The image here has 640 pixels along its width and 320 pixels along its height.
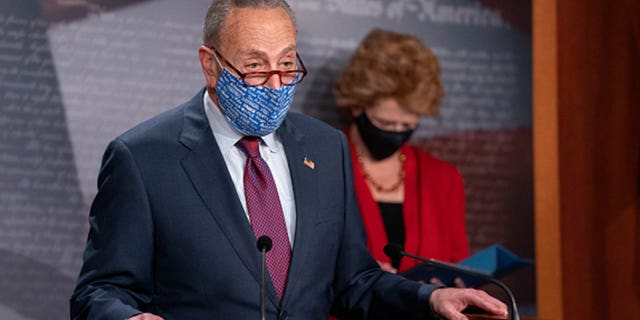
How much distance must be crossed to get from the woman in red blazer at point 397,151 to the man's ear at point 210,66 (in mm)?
1388

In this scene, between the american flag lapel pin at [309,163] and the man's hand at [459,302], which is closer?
the man's hand at [459,302]

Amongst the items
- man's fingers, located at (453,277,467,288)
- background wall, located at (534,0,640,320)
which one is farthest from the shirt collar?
background wall, located at (534,0,640,320)

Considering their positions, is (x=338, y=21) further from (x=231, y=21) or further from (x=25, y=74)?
Answer: (x=231, y=21)

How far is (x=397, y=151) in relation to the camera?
3951mm

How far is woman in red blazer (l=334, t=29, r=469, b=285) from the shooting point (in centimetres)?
376

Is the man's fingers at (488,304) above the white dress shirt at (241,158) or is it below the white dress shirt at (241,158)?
below

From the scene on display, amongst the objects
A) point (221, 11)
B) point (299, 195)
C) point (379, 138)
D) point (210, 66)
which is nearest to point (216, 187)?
point (299, 195)

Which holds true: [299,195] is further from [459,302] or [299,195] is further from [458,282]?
[458,282]

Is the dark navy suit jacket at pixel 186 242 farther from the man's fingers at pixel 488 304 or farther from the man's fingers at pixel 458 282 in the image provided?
the man's fingers at pixel 458 282

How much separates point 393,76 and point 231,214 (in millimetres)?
1634

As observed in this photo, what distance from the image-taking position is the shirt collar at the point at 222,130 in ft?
8.02

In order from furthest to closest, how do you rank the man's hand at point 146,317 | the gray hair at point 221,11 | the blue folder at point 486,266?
the blue folder at point 486,266
the gray hair at point 221,11
the man's hand at point 146,317

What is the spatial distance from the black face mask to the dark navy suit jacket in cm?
135

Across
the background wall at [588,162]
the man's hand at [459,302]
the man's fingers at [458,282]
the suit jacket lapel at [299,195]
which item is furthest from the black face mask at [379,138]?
the man's hand at [459,302]
